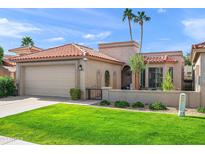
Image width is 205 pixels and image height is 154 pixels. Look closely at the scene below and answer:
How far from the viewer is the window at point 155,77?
22.2 metres

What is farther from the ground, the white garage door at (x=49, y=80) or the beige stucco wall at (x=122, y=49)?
the beige stucco wall at (x=122, y=49)

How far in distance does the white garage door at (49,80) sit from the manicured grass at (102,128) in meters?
6.66

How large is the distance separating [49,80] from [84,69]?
4.15 metres

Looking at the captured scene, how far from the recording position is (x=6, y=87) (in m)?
18.5

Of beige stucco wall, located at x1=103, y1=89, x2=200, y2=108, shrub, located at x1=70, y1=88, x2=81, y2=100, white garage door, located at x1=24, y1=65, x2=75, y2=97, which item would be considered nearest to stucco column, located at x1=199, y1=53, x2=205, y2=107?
beige stucco wall, located at x1=103, y1=89, x2=200, y2=108

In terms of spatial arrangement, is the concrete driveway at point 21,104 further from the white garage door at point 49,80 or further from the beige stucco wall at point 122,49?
the beige stucco wall at point 122,49

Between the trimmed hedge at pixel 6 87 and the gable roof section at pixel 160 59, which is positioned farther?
the gable roof section at pixel 160 59

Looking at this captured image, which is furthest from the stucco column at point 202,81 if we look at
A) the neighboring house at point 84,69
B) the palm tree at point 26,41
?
the palm tree at point 26,41

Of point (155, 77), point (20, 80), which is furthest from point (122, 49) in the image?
point (20, 80)

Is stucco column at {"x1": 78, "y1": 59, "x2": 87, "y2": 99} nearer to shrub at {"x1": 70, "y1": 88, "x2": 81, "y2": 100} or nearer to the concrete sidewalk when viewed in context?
shrub at {"x1": 70, "y1": 88, "x2": 81, "y2": 100}

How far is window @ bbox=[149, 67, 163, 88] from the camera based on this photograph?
2217 cm

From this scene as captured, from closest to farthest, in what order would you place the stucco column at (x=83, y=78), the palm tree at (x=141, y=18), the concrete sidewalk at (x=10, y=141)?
1. the concrete sidewalk at (x=10, y=141)
2. the stucco column at (x=83, y=78)
3. the palm tree at (x=141, y=18)
